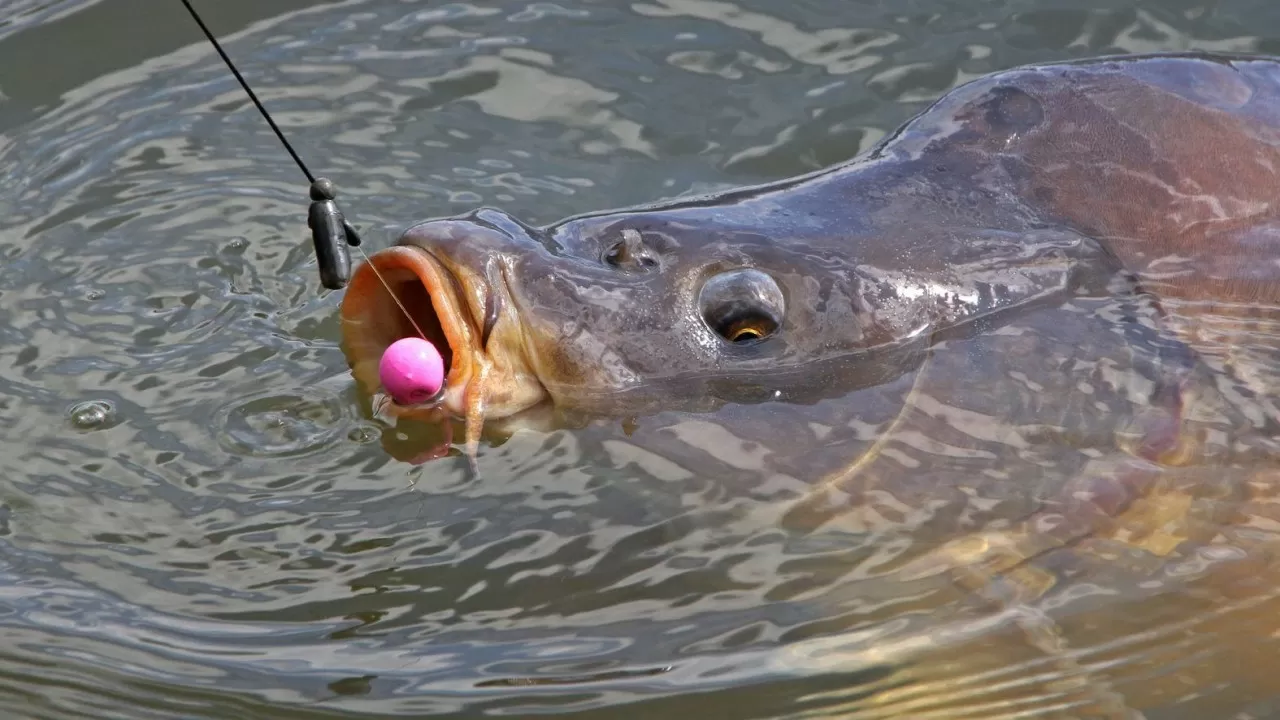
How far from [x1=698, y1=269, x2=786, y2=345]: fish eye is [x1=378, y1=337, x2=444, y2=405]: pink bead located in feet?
1.47

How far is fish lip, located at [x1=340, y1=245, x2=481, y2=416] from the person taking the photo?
2.74m

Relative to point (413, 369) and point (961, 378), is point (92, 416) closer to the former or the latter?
point (413, 369)

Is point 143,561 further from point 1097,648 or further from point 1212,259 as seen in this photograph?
point 1212,259

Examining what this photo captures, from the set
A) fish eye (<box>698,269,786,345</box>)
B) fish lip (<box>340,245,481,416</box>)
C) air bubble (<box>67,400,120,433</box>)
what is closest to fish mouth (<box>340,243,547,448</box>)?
fish lip (<box>340,245,481,416</box>)

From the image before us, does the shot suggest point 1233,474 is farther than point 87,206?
No

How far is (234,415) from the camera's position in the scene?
3.35 m

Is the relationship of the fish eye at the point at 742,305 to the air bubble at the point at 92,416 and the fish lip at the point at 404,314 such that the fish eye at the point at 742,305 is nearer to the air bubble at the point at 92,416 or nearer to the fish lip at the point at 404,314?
the fish lip at the point at 404,314

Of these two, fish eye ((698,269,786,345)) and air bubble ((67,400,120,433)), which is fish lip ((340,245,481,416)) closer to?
fish eye ((698,269,786,345))

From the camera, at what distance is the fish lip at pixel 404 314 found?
2742 mm

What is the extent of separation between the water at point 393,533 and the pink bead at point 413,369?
0.22m

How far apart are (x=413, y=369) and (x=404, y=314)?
0.60 feet

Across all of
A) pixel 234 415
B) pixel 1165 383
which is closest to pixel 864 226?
pixel 1165 383

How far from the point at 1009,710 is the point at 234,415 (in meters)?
1.59

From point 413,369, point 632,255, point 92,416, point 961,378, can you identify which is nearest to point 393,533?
point 413,369
